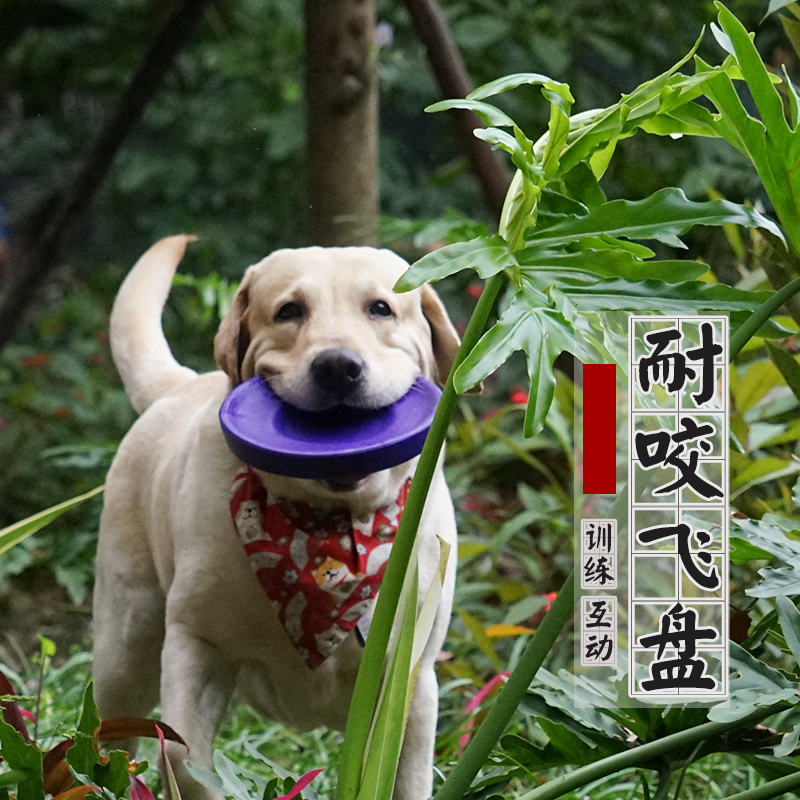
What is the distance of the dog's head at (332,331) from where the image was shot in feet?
6.01

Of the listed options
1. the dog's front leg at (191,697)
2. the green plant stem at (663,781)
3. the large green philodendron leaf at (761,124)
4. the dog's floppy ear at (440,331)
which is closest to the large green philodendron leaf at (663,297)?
the large green philodendron leaf at (761,124)

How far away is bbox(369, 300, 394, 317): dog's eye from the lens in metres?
1.94

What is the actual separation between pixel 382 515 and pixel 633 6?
3.96 m

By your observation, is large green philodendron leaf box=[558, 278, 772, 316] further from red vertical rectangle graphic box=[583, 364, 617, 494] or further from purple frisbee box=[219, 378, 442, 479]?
purple frisbee box=[219, 378, 442, 479]

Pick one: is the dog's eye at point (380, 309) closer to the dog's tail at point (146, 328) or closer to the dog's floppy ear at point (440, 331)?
the dog's floppy ear at point (440, 331)

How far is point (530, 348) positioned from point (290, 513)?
2.72ft

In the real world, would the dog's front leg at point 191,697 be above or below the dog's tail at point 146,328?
below

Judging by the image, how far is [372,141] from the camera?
3.62 m

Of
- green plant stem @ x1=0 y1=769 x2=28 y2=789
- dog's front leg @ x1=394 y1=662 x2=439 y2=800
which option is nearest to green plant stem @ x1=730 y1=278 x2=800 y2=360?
dog's front leg @ x1=394 y1=662 x2=439 y2=800

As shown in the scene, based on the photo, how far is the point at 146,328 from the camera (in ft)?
8.79

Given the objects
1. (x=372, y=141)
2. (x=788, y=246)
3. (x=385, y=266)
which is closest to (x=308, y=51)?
(x=372, y=141)

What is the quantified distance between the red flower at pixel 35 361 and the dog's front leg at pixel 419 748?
3763mm

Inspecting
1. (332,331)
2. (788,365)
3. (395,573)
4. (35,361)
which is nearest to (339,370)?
(332,331)

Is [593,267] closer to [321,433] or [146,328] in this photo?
[321,433]
